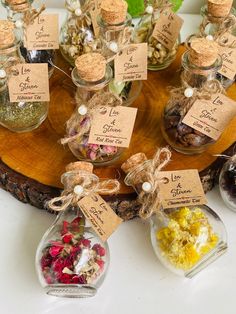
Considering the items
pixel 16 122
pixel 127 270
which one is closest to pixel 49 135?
pixel 16 122

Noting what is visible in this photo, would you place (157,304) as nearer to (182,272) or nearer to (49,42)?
(182,272)

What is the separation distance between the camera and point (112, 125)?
0.83 metres

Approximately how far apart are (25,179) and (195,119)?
1.11 feet

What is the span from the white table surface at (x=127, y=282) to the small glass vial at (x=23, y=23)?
1.25ft

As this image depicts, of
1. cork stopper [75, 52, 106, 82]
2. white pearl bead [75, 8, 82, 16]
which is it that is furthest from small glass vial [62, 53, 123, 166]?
white pearl bead [75, 8, 82, 16]

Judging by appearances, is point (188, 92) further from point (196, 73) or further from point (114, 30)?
point (114, 30)

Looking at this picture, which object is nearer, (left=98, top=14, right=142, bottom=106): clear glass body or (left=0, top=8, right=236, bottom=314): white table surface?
(left=0, top=8, right=236, bottom=314): white table surface

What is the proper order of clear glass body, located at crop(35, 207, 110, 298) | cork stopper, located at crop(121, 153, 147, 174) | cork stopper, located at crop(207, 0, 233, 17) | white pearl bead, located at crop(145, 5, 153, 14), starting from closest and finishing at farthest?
clear glass body, located at crop(35, 207, 110, 298), cork stopper, located at crop(121, 153, 147, 174), cork stopper, located at crop(207, 0, 233, 17), white pearl bead, located at crop(145, 5, 153, 14)

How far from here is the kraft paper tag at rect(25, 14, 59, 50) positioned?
975 mm

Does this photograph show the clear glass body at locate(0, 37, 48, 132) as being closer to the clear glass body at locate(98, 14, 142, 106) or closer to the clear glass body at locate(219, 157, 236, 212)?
the clear glass body at locate(98, 14, 142, 106)

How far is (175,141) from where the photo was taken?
2.93ft

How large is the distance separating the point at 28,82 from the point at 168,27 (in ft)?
1.15

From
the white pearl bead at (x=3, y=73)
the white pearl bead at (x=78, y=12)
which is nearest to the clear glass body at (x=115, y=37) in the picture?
the white pearl bead at (x=78, y=12)

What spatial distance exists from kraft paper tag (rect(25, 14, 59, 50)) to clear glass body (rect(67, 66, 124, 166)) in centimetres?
20
